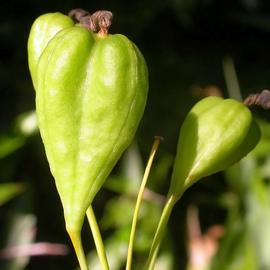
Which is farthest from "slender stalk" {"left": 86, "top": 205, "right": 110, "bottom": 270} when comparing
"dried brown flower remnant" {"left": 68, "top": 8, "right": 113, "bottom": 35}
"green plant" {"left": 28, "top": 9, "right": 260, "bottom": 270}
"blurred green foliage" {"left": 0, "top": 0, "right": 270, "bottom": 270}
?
"blurred green foliage" {"left": 0, "top": 0, "right": 270, "bottom": 270}

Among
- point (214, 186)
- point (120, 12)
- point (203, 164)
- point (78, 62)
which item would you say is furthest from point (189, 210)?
point (78, 62)

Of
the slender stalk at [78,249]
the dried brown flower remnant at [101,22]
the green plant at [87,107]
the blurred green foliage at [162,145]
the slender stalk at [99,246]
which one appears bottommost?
the blurred green foliage at [162,145]

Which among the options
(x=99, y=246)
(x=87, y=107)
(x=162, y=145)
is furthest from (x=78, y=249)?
(x=162, y=145)

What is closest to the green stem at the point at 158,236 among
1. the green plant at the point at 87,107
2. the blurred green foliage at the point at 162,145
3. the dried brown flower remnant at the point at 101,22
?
the green plant at the point at 87,107

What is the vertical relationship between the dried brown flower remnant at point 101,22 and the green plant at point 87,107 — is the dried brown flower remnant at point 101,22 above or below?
above

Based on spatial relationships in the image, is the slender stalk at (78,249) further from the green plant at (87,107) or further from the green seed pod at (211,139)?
the green seed pod at (211,139)

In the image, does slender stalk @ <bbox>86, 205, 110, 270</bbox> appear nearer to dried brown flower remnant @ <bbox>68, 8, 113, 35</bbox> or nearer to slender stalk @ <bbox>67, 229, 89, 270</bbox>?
slender stalk @ <bbox>67, 229, 89, 270</bbox>

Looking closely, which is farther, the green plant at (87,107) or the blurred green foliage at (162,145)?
the blurred green foliage at (162,145)
